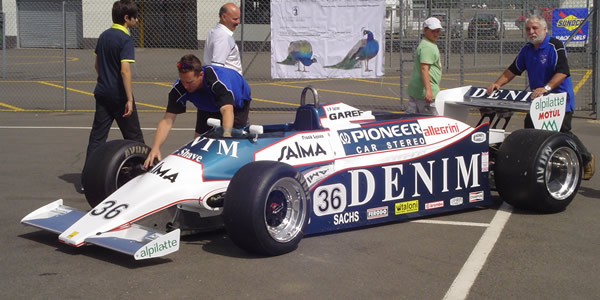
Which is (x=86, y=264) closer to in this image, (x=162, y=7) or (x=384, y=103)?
(x=384, y=103)

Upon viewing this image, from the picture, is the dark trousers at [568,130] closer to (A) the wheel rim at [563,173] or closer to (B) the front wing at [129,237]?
(A) the wheel rim at [563,173]

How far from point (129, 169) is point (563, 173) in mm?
3839

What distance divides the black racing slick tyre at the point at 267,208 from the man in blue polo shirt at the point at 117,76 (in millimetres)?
2664

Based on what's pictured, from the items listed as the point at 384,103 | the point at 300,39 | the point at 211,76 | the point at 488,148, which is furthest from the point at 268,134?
the point at 384,103

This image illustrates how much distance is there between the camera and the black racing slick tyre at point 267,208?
5.23 m

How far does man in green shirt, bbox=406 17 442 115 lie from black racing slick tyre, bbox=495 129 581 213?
63.9 inches

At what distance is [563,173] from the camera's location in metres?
6.98

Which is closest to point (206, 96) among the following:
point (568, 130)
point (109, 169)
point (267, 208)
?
point (109, 169)

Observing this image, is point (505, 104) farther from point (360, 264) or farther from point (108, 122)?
point (108, 122)

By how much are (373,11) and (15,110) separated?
7.06m

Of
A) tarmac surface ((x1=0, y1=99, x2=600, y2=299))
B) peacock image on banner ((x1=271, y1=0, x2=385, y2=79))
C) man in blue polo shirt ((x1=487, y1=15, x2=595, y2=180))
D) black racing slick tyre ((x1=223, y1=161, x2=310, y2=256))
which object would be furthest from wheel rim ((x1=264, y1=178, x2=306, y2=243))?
peacock image on banner ((x1=271, y1=0, x2=385, y2=79))

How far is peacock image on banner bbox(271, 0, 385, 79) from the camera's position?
13.8 m

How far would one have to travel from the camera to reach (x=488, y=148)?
275 inches

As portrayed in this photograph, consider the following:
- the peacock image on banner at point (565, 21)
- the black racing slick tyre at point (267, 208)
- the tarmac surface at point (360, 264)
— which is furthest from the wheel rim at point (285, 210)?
the peacock image on banner at point (565, 21)
